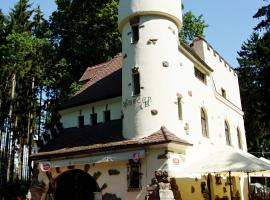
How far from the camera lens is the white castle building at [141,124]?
55.4ft

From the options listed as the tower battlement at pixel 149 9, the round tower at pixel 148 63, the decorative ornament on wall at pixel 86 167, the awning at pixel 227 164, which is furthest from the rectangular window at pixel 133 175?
the tower battlement at pixel 149 9

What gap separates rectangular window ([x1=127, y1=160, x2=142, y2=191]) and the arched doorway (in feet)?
14.8

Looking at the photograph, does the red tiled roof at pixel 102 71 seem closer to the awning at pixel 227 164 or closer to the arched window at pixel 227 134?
the arched window at pixel 227 134

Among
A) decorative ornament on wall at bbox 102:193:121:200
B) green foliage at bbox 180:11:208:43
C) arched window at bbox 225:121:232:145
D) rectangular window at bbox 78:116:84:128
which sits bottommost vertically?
decorative ornament on wall at bbox 102:193:121:200

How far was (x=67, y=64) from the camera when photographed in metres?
33.2

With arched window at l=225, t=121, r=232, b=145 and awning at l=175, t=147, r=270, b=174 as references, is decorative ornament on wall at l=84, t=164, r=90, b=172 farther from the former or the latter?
arched window at l=225, t=121, r=232, b=145

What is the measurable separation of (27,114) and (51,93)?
3690 mm

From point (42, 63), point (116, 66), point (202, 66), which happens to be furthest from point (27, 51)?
point (202, 66)

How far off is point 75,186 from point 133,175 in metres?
5.78

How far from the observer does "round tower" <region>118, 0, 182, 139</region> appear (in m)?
17.6

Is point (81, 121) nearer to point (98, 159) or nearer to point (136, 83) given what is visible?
point (98, 159)

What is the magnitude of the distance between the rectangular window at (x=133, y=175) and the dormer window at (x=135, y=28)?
639 cm

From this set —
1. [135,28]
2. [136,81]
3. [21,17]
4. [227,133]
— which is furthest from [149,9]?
[21,17]

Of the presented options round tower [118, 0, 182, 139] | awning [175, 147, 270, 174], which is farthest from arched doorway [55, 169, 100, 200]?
awning [175, 147, 270, 174]
